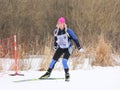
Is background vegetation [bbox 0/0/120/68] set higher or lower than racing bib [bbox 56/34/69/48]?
higher

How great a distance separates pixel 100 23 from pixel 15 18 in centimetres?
553

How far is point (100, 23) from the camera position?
2566cm

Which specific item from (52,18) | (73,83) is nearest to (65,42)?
(73,83)

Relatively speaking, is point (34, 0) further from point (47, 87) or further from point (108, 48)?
point (47, 87)

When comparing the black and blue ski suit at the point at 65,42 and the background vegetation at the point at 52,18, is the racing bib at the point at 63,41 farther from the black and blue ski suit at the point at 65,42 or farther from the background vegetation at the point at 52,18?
the background vegetation at the point at 52,18

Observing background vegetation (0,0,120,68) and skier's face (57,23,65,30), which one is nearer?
skier's face (57,23,65,30)

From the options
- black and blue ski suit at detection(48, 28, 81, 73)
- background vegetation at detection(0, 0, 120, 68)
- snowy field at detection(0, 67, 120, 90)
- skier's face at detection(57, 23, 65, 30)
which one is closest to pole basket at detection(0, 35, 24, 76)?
snowy field at detection(0, 67, 120, 90)

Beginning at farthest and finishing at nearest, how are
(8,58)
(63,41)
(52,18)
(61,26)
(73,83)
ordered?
1. (52,18)
2. (8,58)
3. (63,41)
4. (61,26)
5. (73,83)

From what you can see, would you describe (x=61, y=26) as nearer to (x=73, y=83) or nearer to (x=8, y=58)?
(x=73, y=83)

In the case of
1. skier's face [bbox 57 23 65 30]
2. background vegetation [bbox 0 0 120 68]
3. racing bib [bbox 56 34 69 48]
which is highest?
background vegetation [bbox 0 0 120 68]

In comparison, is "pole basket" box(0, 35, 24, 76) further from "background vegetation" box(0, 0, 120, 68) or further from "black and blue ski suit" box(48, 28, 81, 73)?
"background vegetation" box(0, 0, 120, 68)

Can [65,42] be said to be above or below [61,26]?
below

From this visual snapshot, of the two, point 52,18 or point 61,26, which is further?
point 52,18

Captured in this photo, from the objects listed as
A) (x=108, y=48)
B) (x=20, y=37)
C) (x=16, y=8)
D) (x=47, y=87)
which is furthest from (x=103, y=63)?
(x=16, y=8)
